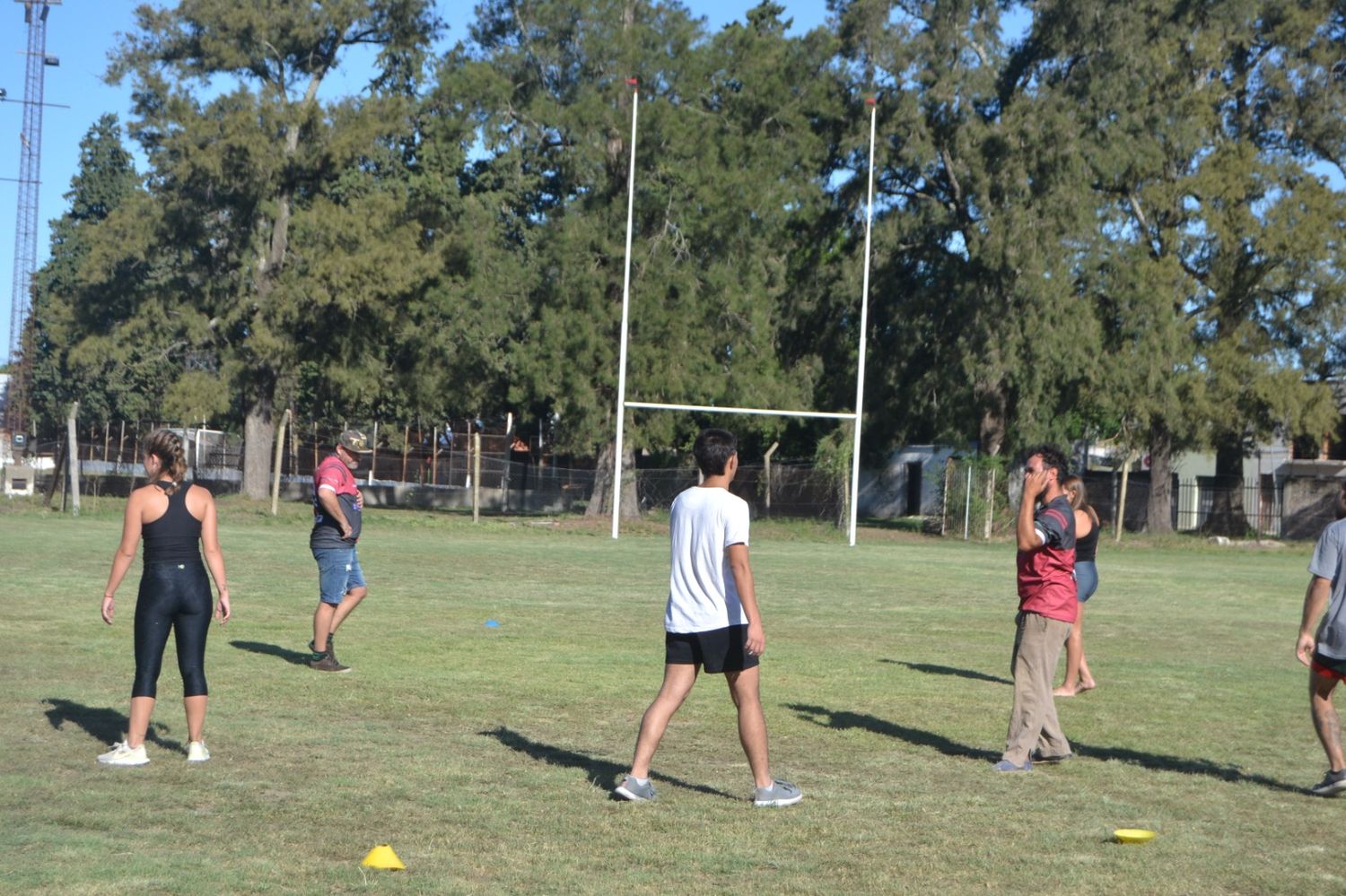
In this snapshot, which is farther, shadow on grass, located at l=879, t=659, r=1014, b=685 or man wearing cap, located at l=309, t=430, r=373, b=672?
shadow on grass, located at l=879, t=659, r=1014, b=685

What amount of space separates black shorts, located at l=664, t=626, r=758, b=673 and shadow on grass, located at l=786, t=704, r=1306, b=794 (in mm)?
2453

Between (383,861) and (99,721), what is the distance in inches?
160

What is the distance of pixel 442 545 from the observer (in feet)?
96.5

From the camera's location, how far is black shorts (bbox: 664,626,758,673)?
753cm

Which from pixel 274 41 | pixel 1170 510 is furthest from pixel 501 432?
pixel 1170 510

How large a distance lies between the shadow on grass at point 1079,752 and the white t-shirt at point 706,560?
262cm

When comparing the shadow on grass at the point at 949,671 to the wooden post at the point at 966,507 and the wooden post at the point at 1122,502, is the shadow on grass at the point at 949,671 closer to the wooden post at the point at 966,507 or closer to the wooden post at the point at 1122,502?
the wooden post at the point at 1122,502

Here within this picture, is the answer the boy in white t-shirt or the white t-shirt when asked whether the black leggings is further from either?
the white t-shirt

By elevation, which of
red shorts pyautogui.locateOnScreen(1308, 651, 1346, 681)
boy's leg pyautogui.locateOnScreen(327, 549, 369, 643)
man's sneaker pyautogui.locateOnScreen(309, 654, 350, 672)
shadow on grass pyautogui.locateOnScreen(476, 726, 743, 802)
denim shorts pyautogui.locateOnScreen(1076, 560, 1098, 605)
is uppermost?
denim shorts pyautogui.locateOnScreen(1076, 560, 1098, 605)

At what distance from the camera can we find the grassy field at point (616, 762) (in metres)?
6.49

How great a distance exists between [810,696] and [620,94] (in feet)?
112

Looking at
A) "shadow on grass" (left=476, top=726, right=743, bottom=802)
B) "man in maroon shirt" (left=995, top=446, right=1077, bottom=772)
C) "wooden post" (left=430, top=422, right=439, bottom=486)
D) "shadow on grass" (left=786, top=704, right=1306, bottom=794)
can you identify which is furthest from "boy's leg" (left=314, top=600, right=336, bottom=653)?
"wooden post" (left=430, top=422, right=439, bottom=486)

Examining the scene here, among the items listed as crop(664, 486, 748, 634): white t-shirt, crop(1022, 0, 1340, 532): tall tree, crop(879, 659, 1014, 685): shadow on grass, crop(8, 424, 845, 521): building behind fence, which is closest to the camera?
crop(664, 486, 748, 634): white t-shirt

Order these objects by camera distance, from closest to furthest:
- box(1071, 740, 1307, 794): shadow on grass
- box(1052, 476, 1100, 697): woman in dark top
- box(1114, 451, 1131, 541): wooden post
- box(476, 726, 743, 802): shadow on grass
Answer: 1. box(476, 726, 743, 802): shadow on grass
2. box(1071, 740, 1307, 794): shadow on grass
3. box(1052, 476, 1100, 697): woman in dark top
4. box(1114, 451, 1131, 541): wooden post
